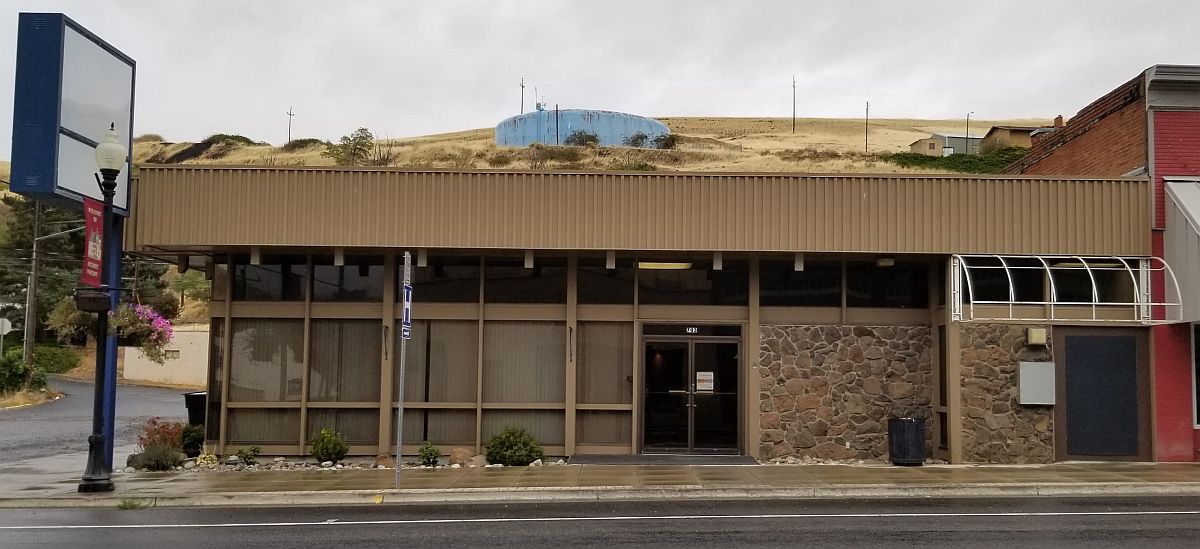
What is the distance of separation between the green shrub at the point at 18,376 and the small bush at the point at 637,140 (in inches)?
1465

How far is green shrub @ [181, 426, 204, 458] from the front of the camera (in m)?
17.9

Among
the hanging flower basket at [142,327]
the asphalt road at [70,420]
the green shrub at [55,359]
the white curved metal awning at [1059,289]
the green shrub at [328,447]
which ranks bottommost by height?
the asphalt road at [70,420]

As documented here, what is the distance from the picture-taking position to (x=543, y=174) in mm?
17172

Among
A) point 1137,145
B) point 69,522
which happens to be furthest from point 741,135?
point 69,522

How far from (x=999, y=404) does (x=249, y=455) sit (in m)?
12.6

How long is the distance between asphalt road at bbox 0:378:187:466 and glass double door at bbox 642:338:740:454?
367 inches

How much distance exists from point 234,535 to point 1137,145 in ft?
52.4

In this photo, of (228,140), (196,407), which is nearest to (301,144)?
(228,140)

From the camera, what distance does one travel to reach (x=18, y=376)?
35.4 metres

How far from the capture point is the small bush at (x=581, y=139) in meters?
60.9

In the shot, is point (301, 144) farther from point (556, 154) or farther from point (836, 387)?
point (836, 387)

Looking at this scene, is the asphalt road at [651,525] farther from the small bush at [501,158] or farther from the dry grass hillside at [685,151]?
the small bush at [501,158]

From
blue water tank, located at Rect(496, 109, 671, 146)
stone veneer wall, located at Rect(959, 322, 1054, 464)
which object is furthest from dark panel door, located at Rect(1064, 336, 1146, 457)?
blue water tank, located at Rect(496, 109, 671, 146)

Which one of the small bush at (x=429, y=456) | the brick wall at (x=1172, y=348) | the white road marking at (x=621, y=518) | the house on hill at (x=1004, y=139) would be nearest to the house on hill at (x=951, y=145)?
the house on hill at (x=1004, y=139)
